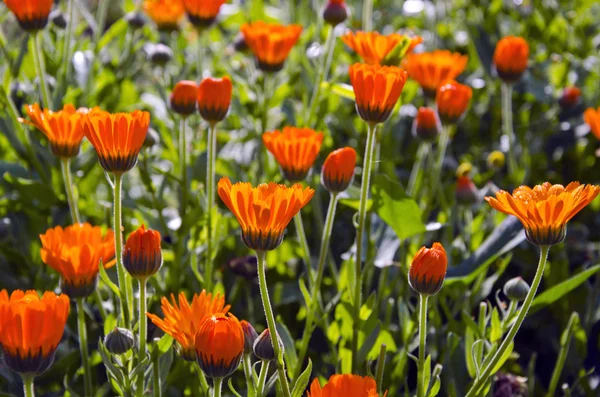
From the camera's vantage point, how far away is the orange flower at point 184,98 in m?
1.38

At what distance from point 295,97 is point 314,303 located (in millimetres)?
1231

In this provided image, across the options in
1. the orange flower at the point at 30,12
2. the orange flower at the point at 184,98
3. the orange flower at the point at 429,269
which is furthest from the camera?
the orange flower at the point at 30,12

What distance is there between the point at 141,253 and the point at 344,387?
1.02 feet

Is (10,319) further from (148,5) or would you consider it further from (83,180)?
(148,5)

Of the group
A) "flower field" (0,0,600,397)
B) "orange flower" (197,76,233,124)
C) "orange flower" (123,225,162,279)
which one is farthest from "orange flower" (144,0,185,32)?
"orange flower" (123,225,162,279)

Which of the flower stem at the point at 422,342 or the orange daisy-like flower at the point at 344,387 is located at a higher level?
the orange daisy-like flower at the point at 344,387

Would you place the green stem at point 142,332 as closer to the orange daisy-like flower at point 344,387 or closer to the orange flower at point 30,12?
the orange daisy-like flower at point 344,387

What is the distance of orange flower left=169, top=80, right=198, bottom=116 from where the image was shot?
1.38m

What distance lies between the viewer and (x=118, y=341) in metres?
0.98

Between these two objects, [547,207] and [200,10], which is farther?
[200,10]

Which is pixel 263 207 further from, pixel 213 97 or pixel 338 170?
pixel 213 97

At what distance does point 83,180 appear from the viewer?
5.90 ft

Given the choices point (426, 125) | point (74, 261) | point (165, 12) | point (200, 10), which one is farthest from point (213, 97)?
point (165, 12)

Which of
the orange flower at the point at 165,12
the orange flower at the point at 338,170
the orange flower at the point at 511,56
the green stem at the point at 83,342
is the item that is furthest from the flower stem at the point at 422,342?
the orange flower at the point at 165,12
